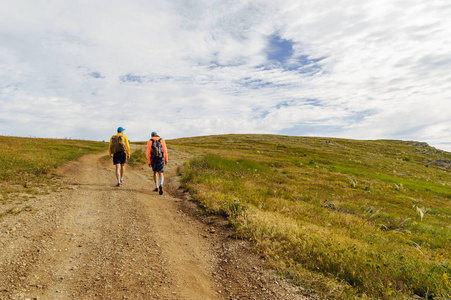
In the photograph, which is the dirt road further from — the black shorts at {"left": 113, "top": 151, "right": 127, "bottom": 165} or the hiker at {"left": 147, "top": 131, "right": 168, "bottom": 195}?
the black shorts at {"left": 113, "top": 151, "right": 127, "bottom": 165}

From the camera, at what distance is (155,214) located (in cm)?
952

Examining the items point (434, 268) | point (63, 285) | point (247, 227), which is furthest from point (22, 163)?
point (434, 268)

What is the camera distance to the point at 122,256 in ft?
19.7

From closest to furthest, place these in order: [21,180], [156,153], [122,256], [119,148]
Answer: [122,256]
[21,180]
[156,153]
[119,148]

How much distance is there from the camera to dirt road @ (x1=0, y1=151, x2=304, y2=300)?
4.79 meters

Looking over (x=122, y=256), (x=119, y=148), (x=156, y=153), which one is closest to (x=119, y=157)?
(x=119, y=148)

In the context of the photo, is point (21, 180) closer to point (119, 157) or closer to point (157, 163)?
point (119, 157)

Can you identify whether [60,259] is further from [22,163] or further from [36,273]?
[22,163]

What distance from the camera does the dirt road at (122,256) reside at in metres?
4.79

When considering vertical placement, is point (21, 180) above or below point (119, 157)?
below

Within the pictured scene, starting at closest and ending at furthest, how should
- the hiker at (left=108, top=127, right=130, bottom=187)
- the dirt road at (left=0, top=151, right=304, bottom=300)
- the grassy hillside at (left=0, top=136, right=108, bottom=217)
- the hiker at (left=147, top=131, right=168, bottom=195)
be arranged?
1. the dirt road at (left=0, top=151, right=304, bottom=300)
2. the grassy hillside at (left=0, top=136, right=108, bottom=217)
3. the hiker at (left=147, top=131, right=168, bottom=195)
4. the hiker at (left=108, top=127, right=130, bottom=187)

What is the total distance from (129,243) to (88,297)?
2.32 m

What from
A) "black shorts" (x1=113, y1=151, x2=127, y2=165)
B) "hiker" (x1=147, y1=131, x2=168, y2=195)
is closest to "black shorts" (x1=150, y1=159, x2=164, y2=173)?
"hiker" (x1=147, y1=131, x2=168, y2=195)

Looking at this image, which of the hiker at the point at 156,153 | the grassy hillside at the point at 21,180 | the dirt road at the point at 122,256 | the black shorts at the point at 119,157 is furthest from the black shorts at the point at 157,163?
the grassy hillside at the point at 21,180
